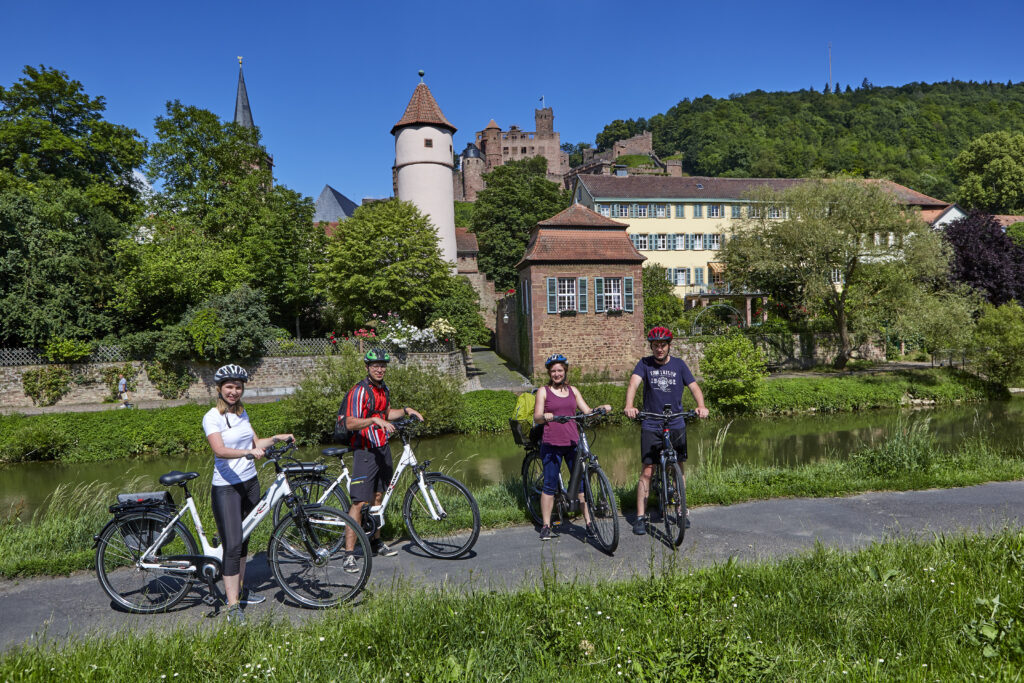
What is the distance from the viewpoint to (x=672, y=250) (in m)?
47.1

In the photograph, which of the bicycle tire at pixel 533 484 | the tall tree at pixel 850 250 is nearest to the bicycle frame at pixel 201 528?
the bicycle tire at pixel 533 484

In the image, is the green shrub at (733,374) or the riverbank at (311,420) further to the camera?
the green shrub at (733,374)

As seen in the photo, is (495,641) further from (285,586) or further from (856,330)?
(856,330)

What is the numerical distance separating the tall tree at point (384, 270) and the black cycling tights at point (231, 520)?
980 inches

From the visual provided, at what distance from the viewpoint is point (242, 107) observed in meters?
46.1

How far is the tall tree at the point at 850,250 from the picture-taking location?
2892 centimetres

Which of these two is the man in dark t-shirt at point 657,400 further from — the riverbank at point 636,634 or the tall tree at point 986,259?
the tall tree at point 986,259

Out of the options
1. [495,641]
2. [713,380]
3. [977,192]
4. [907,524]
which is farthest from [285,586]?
[977,192]

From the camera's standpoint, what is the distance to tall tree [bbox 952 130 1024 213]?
5875 centimetres

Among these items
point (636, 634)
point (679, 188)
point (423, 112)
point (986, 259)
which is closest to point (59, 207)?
point (423, 112)

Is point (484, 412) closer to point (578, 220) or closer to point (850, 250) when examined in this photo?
point (578, 220)

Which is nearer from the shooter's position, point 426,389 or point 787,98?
point 426,389

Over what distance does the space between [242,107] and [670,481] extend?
48.1 m

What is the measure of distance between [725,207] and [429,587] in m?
46.9
